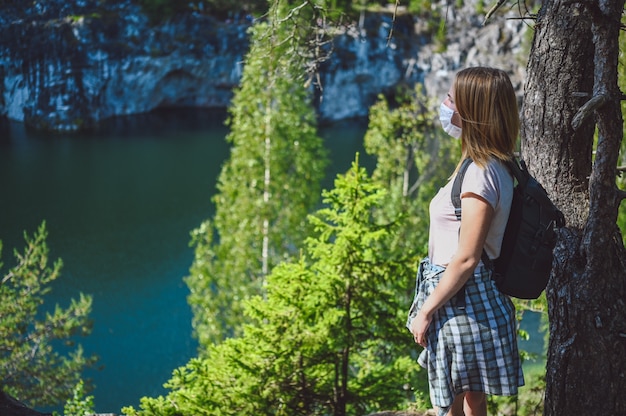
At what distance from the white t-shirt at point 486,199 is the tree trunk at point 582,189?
0.68 meters

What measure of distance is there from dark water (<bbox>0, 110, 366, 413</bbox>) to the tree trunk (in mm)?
10894

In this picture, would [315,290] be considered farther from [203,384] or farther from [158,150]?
[158,150]

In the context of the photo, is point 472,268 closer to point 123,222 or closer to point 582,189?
point 582,189

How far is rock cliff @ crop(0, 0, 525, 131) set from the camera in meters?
45.4

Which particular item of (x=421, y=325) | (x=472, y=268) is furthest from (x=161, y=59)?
(x=472, y=268)

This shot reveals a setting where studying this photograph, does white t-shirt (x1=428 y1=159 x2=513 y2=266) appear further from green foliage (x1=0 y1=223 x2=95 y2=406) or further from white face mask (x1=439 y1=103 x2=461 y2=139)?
green foliage (x1=0 y1=223 x2=95 y2=406)

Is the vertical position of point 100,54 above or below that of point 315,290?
above

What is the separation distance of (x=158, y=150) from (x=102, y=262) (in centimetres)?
1690

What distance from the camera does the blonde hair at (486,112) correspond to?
8.29ft

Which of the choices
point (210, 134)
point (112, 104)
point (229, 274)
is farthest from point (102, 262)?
point (112, 104)

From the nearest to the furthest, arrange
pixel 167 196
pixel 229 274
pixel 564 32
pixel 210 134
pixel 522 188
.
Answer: pixel 522 188
pixel 564 32
pixel 229 274
pixel 167 196
pixel 210 134

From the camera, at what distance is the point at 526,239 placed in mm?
2594

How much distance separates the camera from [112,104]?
49719 mm

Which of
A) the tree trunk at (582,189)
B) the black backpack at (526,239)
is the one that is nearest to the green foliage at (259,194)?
the tree trunk at (582,189)
